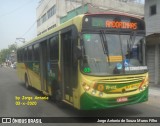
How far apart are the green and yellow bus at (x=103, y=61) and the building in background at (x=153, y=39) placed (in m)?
8.24

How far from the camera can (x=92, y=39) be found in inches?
310

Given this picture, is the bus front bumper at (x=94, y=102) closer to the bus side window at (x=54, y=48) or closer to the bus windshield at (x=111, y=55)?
the bus windshield at (x=111, y=55)

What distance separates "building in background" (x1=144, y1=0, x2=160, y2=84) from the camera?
55.5 ft

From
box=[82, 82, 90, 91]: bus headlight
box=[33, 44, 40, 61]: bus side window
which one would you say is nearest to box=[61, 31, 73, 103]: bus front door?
→ box=[82, 82, 90, 91]: bus headlight

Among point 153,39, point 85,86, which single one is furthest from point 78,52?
point 153,39

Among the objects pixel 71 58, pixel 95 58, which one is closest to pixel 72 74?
pixel 71 58

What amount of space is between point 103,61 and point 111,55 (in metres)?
0.32

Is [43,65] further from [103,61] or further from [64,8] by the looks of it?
[64,8]

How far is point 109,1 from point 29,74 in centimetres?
4041

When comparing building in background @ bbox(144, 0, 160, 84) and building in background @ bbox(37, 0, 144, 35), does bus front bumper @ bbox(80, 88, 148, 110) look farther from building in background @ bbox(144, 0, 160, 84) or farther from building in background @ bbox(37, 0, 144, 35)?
building in background @ bbox(37, 0, 144, 35)

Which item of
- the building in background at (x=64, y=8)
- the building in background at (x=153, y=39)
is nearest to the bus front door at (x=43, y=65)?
the building in background at (x=153, y=39)

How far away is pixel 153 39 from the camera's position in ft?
54.5

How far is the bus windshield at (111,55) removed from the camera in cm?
773

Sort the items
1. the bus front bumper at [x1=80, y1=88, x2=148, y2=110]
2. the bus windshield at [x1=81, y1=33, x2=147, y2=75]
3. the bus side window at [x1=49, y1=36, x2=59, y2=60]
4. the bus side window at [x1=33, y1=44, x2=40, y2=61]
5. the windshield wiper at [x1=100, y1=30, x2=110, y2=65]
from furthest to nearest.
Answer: the bus side window at [x1=33, y1=44, x2=40, y2=61] → the bus side window at [x1=49, y1=36, x2=59, y2=60] → the windshield wiper at [x1=100, y1=30, x2=110, y2=65] → the bus windshield at [x1=81, y1=33, x2=147, y2=75] → the bus front bumper at [x1=80, y1=88, x2=148, y2=110]
